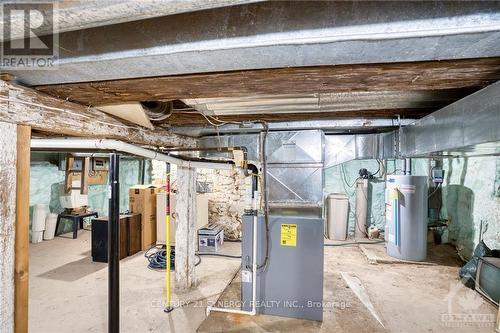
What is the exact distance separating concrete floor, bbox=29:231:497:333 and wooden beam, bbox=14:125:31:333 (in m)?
1.36

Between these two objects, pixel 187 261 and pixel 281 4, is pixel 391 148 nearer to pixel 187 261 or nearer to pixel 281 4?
pixel 281 4

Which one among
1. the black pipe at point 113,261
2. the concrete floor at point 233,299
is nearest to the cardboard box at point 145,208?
the concrete floor at point 233,299

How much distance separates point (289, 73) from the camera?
1145 millimetres

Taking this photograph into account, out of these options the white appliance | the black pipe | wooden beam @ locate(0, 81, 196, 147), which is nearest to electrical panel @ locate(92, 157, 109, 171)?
wooden beam @ locate(0, 81, 196, 147)

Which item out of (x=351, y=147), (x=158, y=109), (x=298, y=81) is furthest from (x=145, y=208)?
(x=298, y=81)

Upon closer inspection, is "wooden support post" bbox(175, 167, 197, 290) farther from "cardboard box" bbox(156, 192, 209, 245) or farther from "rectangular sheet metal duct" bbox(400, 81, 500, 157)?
"rectangular sheet metal duct" bbox(400, 81, 500, 157)

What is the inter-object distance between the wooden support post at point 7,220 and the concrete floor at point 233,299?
1.44 m

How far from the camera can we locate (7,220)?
121 centimetres

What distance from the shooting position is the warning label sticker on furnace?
2.40 metres

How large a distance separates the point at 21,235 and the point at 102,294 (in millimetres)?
2207

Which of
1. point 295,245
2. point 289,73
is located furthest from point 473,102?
point 295,245

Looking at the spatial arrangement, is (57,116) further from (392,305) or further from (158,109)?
(392,305)

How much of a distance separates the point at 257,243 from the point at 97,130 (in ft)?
5.46

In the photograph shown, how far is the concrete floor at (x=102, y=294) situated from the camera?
8.03 ft
